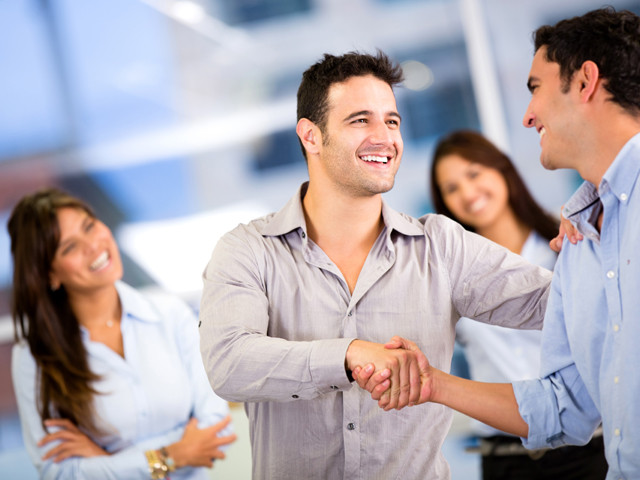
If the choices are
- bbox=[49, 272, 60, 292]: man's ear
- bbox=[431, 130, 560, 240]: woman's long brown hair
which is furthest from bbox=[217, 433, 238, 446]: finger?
bbox=[431, 130, 560, 240]: woman's long brown hair

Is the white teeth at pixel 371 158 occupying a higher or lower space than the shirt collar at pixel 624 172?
higher

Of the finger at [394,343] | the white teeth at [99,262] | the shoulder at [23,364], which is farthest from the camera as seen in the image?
the white teeth at [99,262]

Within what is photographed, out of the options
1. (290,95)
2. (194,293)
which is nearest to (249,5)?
(290,95)

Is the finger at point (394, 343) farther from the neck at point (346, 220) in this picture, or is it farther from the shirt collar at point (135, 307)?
the shirt collar at point (135, 307)

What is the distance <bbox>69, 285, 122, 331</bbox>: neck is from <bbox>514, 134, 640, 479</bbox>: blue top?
6.06 ft

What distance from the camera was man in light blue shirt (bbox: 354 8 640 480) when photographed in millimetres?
1342

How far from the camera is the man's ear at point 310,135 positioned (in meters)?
2.07

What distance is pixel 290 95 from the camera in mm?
4117

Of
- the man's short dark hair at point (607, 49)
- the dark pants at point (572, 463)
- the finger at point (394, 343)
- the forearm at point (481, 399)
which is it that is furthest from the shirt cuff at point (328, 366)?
the dark pants at point (572, 463)

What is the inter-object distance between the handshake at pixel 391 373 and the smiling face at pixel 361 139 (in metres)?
0.49

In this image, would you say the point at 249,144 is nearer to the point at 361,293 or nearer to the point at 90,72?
the point at 90,72

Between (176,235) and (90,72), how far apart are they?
1.11 meters

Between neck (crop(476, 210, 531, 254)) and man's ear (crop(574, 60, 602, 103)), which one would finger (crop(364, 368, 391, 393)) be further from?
neck (crop(476, 210, 531, 254))

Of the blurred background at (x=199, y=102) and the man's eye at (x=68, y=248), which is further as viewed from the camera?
the blurred background at (x=199, y=102)
